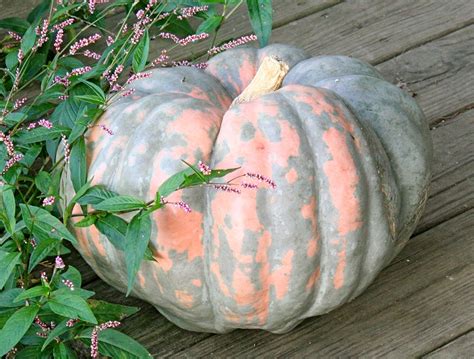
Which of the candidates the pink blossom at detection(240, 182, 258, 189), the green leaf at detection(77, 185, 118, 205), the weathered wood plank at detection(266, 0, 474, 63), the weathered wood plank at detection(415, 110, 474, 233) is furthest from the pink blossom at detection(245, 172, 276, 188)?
the weathered wood plank at detection(266, 0, 474, 63)

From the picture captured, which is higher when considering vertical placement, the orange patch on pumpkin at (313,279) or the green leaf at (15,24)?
the green leaf at (15,24)

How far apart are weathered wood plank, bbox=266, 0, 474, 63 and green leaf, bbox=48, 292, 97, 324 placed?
120 cm

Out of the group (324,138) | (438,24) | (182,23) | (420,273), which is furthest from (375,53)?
(324,138)

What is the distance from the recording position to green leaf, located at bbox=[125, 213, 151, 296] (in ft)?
4.85

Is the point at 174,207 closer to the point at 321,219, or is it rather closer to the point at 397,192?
the point at 321,219

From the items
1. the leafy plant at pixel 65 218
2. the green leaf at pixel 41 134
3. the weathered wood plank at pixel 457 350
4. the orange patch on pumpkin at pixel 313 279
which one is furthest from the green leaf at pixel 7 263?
the weathered wood plank at pixel 457 350

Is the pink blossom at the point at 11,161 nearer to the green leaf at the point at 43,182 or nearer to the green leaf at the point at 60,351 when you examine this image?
the green leaf at the point at 43,182

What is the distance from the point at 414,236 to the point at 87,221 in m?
0.73

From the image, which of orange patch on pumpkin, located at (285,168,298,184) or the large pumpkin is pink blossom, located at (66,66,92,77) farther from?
orange patch on pumpkin, located at (285,168,298,184)

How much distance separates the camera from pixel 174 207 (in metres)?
1.58

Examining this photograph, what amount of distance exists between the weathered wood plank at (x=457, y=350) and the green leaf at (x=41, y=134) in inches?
29.5

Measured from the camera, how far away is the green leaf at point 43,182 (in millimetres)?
1698

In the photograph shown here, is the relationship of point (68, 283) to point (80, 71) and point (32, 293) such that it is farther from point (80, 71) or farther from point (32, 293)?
point (80, 71)

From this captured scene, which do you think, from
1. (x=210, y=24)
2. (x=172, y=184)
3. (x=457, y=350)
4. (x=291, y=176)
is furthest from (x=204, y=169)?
(x=457, y=350)
